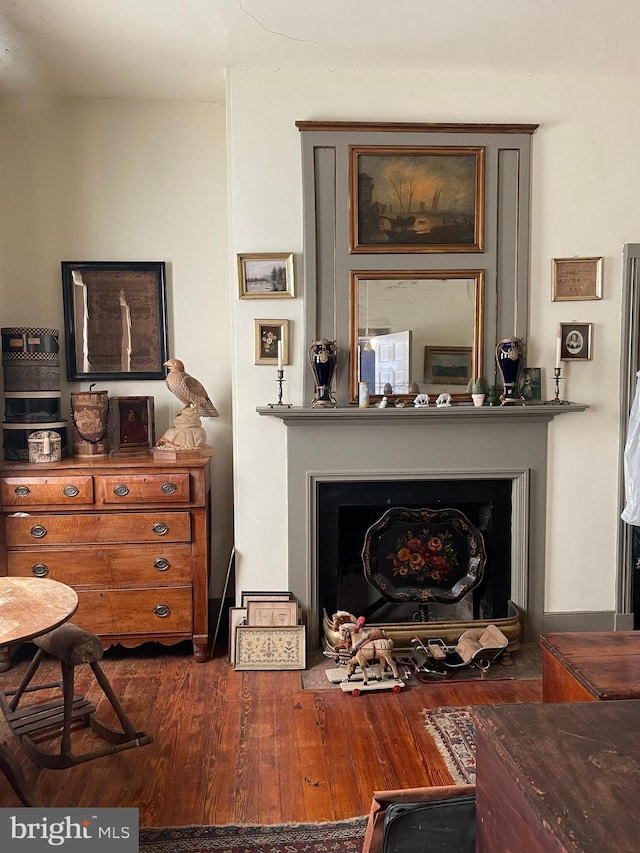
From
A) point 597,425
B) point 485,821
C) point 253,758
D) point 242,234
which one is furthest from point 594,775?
point 242,234

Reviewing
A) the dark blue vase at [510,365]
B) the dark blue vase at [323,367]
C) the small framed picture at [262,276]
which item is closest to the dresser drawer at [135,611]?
the dark blue vase at [323,367]

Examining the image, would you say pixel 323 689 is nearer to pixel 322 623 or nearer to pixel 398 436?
pixel 322 623

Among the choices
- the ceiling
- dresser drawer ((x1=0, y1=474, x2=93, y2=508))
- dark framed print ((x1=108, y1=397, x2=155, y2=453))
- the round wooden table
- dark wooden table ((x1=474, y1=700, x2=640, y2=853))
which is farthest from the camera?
dark framed print ((x1=108, y1=397, x2=155, y2=453))

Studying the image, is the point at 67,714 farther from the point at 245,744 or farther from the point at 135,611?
the point at 135,611

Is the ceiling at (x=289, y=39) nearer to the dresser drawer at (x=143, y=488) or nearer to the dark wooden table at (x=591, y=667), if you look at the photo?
the dresser drawer at (x=143, y=488)

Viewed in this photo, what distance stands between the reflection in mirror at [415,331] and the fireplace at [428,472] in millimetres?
159

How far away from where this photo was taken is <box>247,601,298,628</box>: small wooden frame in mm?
3236

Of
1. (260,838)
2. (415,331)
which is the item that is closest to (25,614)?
(260,838)

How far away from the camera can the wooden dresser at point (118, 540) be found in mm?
3102

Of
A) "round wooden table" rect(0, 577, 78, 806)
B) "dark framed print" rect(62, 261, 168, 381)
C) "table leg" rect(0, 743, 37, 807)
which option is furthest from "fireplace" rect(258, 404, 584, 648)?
"table leg" rect(0, 743, 37, 807)

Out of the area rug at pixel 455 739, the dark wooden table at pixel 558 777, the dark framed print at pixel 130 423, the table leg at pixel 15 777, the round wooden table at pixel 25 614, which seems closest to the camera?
the dark wooden table at pixel 558 777

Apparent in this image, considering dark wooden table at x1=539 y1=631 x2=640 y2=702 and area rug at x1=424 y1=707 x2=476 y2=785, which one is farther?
area rug at x1=424 y1=707 x2=476 y2=785

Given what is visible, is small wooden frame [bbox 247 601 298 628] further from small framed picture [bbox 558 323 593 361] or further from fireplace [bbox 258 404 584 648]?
small framed picture [bbox 558 323 593 361]

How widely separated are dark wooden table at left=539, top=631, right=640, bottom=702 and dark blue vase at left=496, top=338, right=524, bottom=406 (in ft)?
3.94
